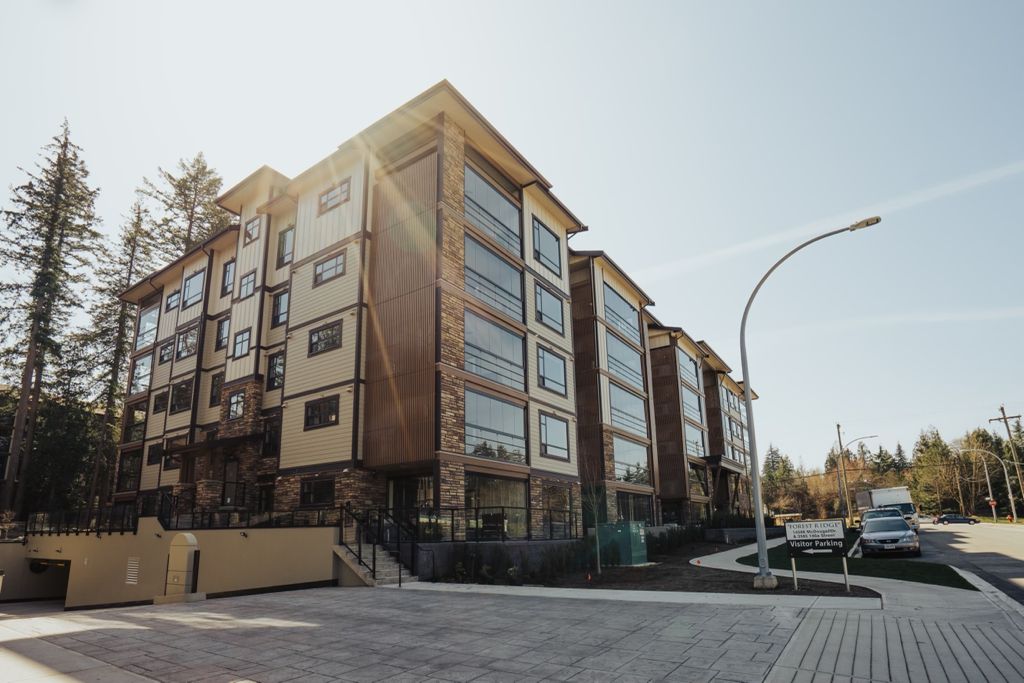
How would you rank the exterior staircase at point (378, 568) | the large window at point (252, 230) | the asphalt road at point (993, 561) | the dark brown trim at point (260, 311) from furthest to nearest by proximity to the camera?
the large window at point (252, 230) < the dark brown trim at point (260, 311) < the exterior staircase at point (378, 568) < the asphalt road at point (993, 561)

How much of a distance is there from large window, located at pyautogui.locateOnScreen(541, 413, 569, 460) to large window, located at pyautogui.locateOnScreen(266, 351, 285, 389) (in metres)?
12.1

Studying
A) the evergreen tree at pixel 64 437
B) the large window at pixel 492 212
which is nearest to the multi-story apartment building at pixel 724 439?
the large window at pixel 492 212

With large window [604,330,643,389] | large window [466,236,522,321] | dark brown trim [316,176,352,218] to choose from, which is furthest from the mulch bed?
dark brown trim [316,176,352,218]

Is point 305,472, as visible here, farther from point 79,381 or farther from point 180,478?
point 79,381

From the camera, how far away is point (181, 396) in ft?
105

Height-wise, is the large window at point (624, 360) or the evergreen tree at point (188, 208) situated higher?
the evergreen tree at point (188, 208)

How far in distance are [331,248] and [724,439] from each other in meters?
41.1

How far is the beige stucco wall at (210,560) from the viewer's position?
660 inches

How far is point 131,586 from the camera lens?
19469 mm

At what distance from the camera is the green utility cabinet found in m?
20.6

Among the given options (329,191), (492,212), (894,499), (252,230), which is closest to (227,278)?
(252,230)

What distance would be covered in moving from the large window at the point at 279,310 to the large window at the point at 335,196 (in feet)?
15.4

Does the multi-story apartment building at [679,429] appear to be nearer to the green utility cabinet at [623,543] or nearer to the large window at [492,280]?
the large window at [492,280]

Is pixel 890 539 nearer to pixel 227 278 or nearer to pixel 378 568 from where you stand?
pixel 378 568
